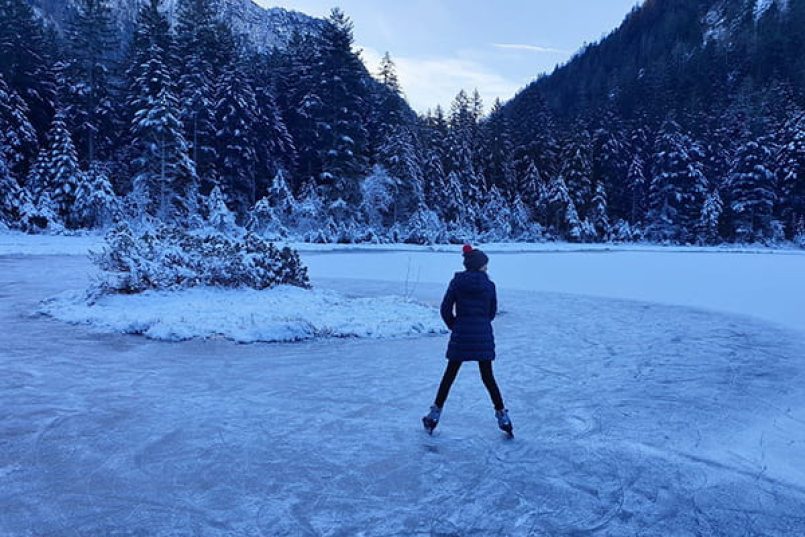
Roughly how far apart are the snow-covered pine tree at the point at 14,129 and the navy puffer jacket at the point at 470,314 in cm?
3778

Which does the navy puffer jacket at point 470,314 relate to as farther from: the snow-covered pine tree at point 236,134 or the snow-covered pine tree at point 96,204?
the snow-covered pine tree at point 236,134

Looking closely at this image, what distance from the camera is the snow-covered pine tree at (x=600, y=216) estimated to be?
49469 millimetres

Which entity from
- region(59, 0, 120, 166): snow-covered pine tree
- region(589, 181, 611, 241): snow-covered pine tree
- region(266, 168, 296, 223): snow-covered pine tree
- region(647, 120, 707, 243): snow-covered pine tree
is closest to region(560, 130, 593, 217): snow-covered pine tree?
region(589, 181, 611, 241): snow-covered pine tree

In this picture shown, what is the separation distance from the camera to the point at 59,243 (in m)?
28.1

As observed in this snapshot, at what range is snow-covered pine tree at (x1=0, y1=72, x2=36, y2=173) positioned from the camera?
34438mm

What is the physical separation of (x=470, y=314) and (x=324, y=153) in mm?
37122

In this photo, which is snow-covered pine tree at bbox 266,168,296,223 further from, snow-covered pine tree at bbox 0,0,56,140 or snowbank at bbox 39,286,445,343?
snowbank at bbox 39,286,445,343

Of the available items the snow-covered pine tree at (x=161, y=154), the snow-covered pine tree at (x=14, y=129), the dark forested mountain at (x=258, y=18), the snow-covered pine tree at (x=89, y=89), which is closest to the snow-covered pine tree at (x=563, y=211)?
the snow-covered pine tree at (x=161, y=154)

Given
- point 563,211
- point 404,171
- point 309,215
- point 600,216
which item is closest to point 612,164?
point 600,216

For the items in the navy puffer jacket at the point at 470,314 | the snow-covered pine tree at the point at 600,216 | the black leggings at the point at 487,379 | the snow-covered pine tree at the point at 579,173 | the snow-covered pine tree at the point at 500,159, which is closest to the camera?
Result: the navy puffer jacket at the point at 470,314

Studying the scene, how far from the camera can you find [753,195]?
157ft

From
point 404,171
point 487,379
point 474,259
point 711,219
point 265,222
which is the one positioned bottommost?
point 487,379

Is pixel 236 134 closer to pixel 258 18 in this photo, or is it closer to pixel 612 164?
pixel 612 164

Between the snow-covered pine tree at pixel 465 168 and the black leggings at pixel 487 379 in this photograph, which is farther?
the snow-covered pine tree at pixel 465 168
